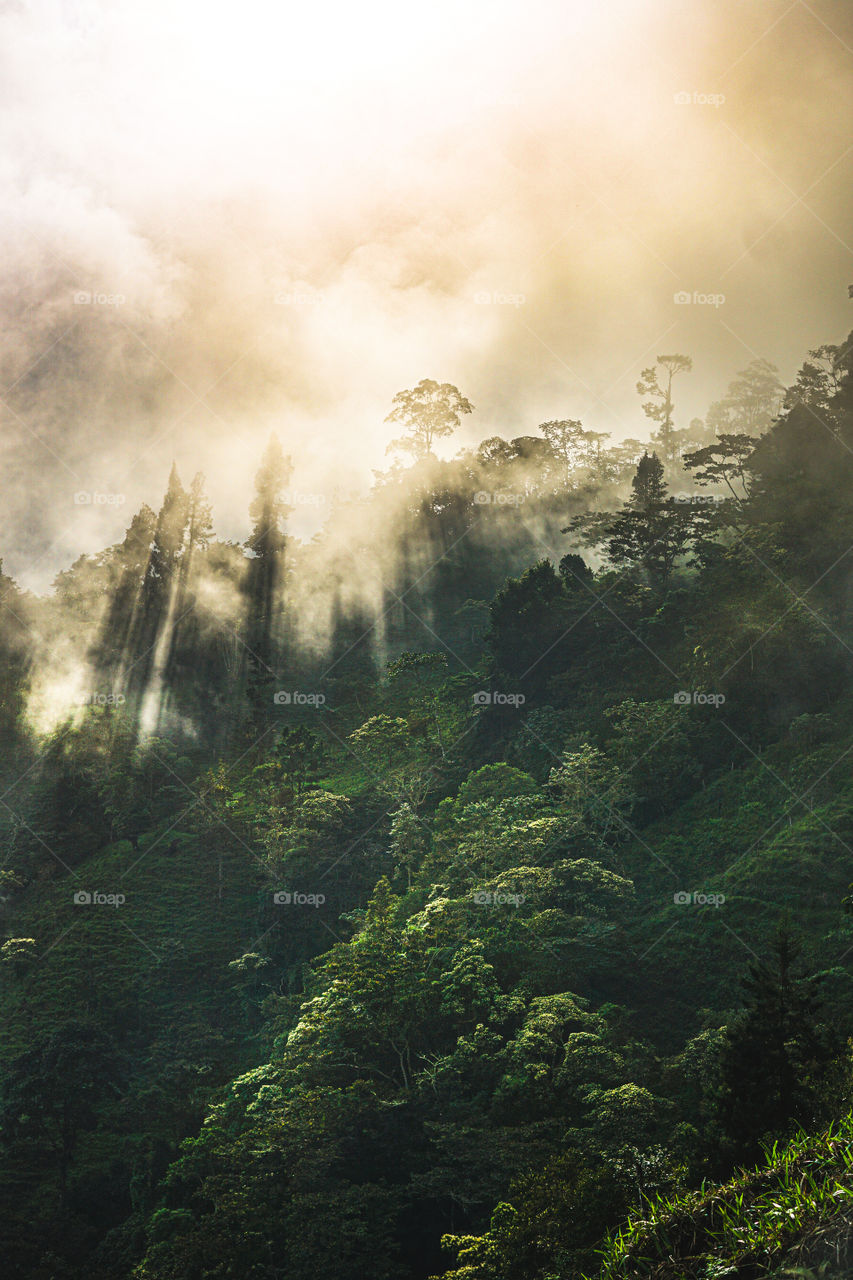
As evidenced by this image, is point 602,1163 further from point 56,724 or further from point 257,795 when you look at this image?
point 56,724

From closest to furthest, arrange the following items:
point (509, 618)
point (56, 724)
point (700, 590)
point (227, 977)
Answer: point (227, 977)
point (700, 590)
point (509, 618)
point (56, 724)

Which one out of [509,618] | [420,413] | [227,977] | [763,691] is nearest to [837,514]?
[763,691]

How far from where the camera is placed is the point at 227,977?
31594 millimetres

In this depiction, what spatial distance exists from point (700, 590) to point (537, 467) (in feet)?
93.1
